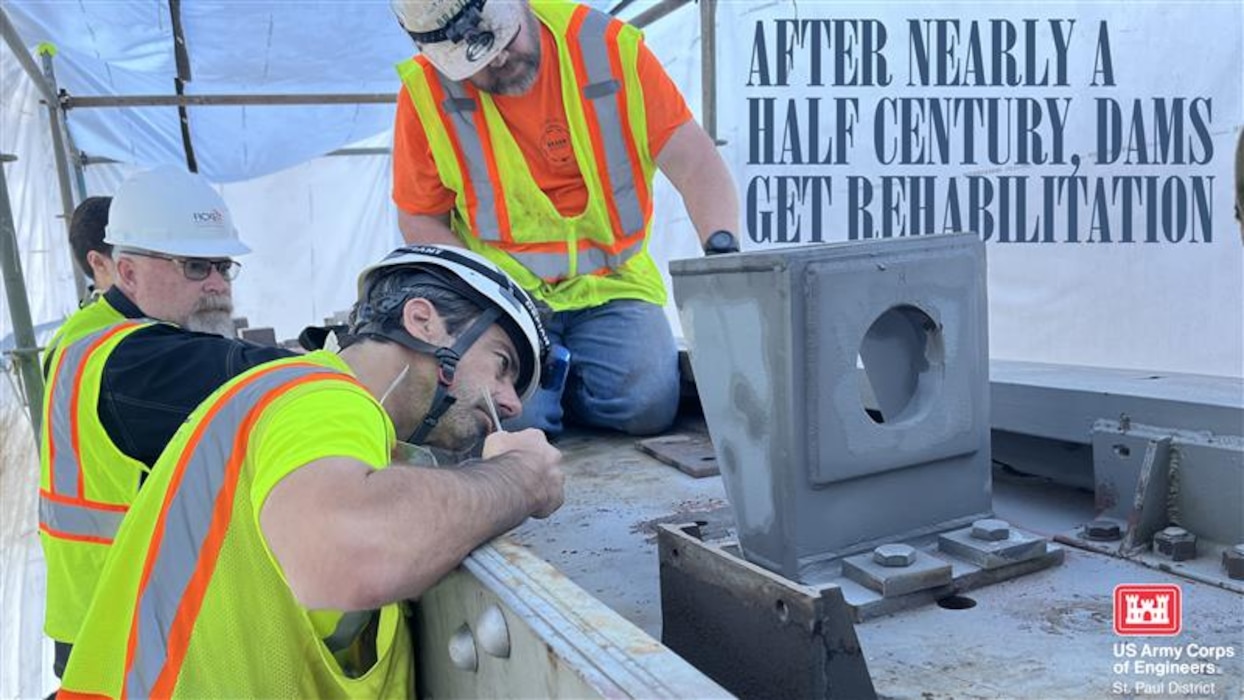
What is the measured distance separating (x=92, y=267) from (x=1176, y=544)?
309cm

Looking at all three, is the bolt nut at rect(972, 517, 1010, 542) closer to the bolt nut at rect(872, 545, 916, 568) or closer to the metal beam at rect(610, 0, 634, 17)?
the bolt nut at rect(872, 545, 916, 568)

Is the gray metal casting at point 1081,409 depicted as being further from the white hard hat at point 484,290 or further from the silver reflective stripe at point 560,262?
the silver reflective stripe at point 560,262

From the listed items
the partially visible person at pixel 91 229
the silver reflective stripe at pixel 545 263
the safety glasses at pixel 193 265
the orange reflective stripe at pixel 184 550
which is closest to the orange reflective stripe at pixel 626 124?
the silver reflective stripe at pixel 545 263

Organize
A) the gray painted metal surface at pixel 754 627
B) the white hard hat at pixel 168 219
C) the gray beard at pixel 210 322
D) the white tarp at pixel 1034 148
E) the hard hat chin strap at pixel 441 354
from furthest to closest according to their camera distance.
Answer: the white tarp at pixel 1034 148, the gray beard at pixel 210 322, the white hard hat at pixel 168 219, the hard hat chin strap at pixel 441 354, the gray painted metal surface at pixel 754 627

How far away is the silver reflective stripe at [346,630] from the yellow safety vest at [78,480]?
0.79 meters

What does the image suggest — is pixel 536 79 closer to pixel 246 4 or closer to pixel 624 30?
pixel 624 30

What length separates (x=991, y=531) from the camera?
1.34 m

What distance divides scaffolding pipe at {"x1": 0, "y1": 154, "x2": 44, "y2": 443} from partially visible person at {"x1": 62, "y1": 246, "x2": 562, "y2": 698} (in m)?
3.39

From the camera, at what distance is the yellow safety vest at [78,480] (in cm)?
193

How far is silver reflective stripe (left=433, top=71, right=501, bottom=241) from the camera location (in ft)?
8.75

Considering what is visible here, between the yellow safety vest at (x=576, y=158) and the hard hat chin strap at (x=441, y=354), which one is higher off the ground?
the yellow safety vest at (x=576, y=158)

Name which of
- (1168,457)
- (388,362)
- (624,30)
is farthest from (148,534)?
(624,30)

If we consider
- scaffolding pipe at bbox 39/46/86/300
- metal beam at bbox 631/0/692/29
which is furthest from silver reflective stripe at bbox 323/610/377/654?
scaffolding pipe at bbox 39/46/86/300

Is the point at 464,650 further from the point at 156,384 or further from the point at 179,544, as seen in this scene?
the point at 156,384
